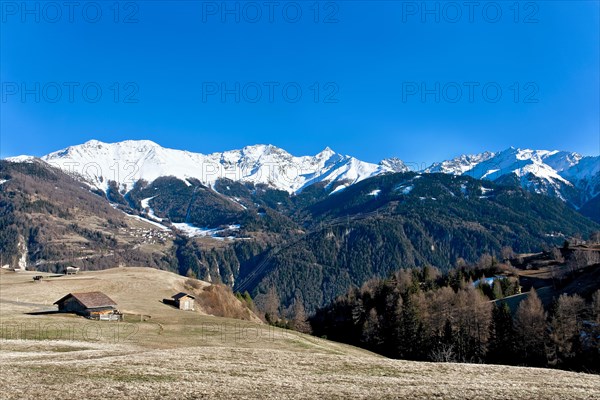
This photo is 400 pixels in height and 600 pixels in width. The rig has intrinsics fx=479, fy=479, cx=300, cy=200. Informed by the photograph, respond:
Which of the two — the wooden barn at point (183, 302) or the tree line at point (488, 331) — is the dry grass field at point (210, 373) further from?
the tree line at point (488, 331)

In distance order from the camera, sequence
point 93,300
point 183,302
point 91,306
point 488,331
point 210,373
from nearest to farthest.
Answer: point 210,373
point 91,306
point 93,300
point 183,302
point 488,331

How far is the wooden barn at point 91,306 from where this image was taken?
84.8 metres

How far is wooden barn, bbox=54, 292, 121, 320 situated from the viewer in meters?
84.8

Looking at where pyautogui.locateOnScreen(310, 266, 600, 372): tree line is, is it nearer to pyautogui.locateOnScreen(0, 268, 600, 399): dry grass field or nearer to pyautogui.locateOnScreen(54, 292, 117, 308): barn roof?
pyautogui.locateOnScreen(0, 268, 600, 399): dry grass field

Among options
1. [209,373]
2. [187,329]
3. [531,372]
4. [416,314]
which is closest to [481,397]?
[531,372]

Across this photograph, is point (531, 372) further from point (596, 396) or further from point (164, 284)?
point (164, 284)

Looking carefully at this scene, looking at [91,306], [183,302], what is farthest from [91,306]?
[183,302]

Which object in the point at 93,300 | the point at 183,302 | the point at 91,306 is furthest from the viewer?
the point at 183,302

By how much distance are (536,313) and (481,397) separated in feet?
316

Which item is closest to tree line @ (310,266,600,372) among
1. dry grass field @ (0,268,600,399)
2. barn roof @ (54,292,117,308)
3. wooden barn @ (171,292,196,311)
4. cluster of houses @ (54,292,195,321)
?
dry grass field @ (0,268,600,399)

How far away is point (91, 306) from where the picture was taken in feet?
282

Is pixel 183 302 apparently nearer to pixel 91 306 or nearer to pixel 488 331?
pixel 91 306

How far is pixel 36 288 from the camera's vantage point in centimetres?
11531

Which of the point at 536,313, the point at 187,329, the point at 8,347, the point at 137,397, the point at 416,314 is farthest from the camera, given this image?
the point at 416,314
